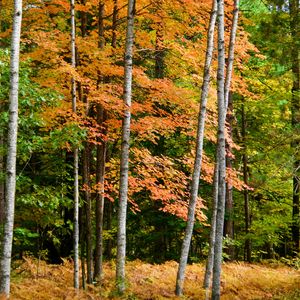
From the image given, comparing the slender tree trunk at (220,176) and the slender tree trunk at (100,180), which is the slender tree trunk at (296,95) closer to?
the slender tree trunk at (220,176)

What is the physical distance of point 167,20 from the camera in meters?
11.0

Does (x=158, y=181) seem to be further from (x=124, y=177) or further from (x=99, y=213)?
(x=124, y=177)

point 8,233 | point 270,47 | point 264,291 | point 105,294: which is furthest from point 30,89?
point 264,291

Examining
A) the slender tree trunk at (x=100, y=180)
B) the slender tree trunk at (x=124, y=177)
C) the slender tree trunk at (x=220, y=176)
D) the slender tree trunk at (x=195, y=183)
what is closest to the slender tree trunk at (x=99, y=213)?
the slender tree trunk at (x=100, y=180)

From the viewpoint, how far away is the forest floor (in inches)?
344

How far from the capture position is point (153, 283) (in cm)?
1063

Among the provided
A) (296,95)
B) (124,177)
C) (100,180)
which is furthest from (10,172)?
(296,95)

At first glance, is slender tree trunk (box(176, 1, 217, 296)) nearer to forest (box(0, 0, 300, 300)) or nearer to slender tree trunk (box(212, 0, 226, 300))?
forest (box(0, 0, 300, 300))

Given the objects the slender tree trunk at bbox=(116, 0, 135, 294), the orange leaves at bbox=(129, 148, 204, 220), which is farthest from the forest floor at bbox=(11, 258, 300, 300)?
the orange leaves at bbox=(129, 148, 204, 220)

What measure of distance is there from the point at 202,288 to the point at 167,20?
7236mm

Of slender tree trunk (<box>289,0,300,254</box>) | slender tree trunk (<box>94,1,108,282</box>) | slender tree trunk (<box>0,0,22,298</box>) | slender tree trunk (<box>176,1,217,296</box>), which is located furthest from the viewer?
slender tree trunk (<box>289,0,300,254</box>)

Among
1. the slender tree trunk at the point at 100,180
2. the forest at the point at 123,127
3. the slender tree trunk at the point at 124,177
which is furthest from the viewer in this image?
the slender tree trunk at the point at 100,180

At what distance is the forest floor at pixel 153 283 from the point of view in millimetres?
8750

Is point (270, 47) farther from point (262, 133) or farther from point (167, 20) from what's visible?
point (262, 133)
